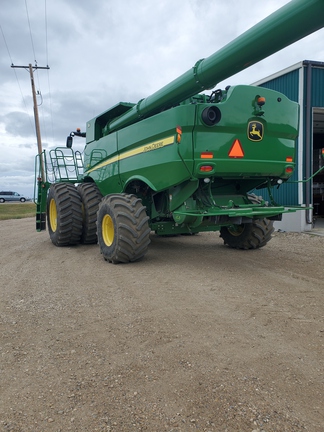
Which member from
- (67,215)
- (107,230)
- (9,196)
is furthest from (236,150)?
(9,196)

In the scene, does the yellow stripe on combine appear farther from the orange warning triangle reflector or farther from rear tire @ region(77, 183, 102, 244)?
the orange warning triangle reflector

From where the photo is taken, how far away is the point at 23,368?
2.66 metres

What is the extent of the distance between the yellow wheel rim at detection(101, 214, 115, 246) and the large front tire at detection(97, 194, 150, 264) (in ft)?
0.96

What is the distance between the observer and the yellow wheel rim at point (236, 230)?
23.9 feet

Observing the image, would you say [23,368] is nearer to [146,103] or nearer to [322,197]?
[146,103]

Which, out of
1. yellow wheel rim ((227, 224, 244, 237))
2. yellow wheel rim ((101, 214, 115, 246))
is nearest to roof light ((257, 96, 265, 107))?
yellow wheel rim ((227, 224, 244, 237))

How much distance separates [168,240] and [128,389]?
674 centimetres

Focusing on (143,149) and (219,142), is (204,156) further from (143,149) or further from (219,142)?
(143,149)

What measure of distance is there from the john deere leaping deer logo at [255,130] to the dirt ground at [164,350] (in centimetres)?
206

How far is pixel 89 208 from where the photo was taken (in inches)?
314

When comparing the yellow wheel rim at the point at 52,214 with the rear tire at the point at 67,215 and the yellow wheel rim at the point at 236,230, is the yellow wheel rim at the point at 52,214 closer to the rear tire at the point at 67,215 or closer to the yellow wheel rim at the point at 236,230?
the rear tire at the point at 67,215

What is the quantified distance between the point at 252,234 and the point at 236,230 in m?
→ 0.41

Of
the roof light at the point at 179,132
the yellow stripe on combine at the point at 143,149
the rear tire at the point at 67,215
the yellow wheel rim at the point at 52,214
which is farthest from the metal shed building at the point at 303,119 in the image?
the yellow wheel rim at the point at 52,214

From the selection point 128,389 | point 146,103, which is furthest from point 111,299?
point 146,103
